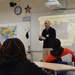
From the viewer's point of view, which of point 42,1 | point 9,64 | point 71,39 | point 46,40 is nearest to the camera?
point 9,64

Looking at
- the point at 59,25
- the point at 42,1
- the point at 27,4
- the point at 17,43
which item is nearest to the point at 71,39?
the point at 59,25

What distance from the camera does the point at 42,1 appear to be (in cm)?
780

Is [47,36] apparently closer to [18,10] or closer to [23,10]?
[23,10]

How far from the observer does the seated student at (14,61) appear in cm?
155

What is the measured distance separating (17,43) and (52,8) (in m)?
5.90

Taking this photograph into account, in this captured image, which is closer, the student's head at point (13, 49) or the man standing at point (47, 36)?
the student's head at point (13, 49)

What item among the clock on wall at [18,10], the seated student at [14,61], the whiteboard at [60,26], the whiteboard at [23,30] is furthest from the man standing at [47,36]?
the seated student at [14,61]

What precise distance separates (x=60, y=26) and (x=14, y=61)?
5914 mm

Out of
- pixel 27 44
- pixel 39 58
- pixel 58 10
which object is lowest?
pixel 39 58

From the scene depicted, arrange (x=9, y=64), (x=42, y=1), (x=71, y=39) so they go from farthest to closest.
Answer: (x=42, y=1)
(x=71, y=39)
(x=9, y=64)

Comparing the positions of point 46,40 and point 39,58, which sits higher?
point 46,40

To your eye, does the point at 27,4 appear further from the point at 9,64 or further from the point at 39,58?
the point at 9,64

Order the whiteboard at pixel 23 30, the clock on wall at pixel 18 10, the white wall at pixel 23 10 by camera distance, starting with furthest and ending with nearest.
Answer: the clock on wall at pixel 18 10, the whiteboard at pixel 23 30, the white wall at pixel 23 10

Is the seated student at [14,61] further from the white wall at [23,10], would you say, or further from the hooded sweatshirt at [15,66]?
the white wall at [23,10]
